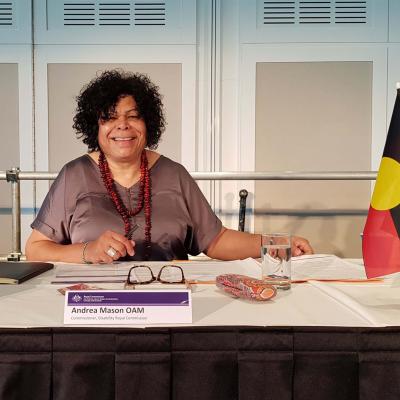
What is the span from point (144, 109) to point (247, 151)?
4.52 ft

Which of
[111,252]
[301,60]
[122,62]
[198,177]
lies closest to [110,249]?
[111,252]

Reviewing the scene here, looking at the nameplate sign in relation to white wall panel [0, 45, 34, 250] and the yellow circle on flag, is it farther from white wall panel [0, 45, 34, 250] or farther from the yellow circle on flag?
white wall panel [0, 45, 34, 250]

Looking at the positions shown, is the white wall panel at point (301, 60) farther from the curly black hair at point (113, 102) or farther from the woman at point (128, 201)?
the woman at point (128, 201)

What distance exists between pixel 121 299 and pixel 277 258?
415 mm

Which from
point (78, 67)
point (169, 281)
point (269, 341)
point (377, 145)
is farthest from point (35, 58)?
point (269, 341)

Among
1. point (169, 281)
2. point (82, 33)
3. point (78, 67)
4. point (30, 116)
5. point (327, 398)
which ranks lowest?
point (327, 398)

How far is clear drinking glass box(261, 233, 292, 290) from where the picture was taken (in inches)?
42.7

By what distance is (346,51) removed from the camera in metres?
3.01

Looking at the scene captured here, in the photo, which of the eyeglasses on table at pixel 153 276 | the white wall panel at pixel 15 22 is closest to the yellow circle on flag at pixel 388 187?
the eyeglasses on table at pixel 153 276

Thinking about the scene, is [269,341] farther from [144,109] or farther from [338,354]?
[144,109]

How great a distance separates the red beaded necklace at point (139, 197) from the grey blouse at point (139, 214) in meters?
0.01

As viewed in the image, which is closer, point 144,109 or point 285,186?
point 144,109

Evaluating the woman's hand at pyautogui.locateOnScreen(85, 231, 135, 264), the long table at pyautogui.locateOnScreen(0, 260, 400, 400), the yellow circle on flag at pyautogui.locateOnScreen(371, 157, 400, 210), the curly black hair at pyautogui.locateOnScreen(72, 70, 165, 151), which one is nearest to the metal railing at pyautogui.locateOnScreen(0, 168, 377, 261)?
the curly black hair at pyautogui.locateOnScreen(72, 70, 165, 151)

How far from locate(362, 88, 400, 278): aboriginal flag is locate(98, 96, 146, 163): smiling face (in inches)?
34.3
